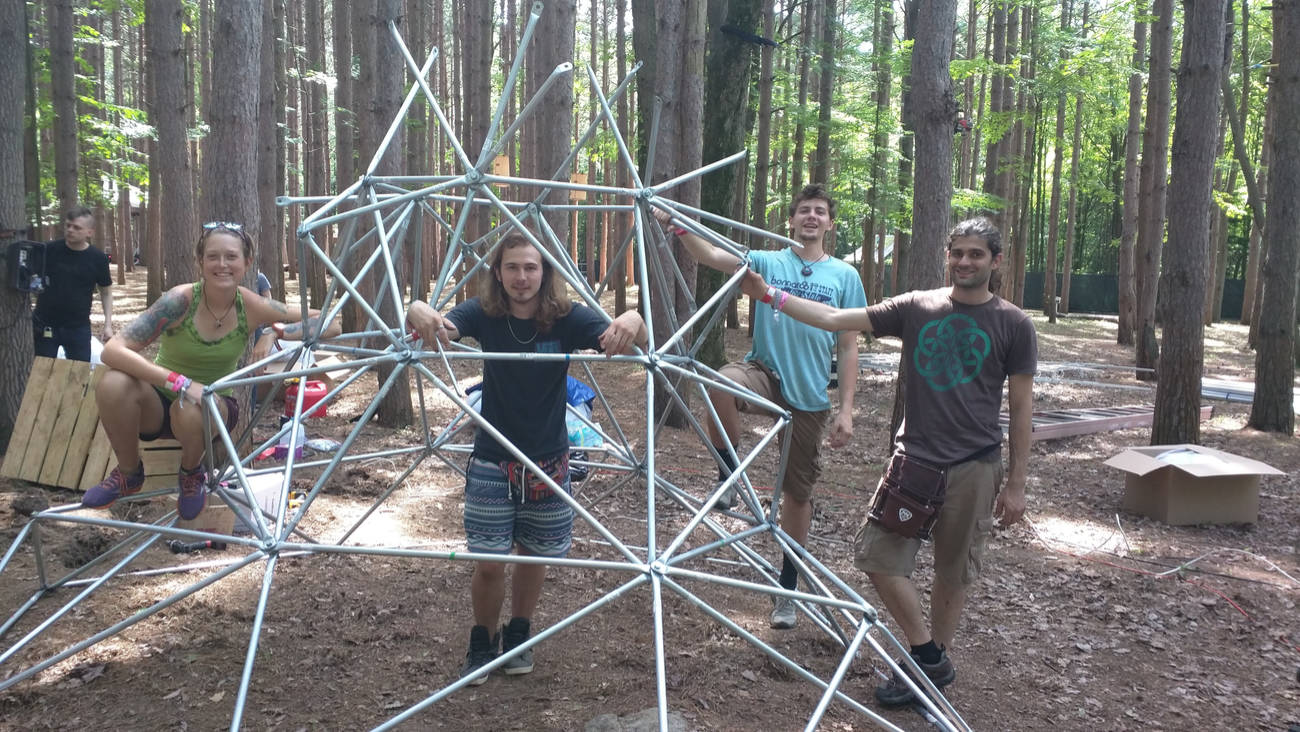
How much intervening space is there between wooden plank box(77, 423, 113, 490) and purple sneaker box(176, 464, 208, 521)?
2458mm

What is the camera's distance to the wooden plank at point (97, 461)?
18.3ft

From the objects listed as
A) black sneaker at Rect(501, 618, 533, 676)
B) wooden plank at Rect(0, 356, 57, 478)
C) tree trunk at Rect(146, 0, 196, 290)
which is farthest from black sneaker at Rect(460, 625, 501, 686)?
tree trunk at Rect(146, 0, 196, 290)

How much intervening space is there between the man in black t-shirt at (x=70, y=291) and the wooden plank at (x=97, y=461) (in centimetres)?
103

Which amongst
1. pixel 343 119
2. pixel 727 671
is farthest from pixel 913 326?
pixel 343 119

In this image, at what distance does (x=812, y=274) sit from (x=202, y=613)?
3.07 m

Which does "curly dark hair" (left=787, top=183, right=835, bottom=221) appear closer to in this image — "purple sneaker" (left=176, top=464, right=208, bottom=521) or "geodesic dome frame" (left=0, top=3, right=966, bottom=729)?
"geodesic dome frame" (left=0, top=3, right=966, bottom=729)

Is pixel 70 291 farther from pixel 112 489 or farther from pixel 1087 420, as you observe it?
pixel 1087 420

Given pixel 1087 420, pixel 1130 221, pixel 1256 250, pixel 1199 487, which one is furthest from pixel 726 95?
pixel 1256 250

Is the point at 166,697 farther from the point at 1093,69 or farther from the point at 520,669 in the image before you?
the point at 1093,69

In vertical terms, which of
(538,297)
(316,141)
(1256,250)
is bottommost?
(538,297)

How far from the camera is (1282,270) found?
8.69 m

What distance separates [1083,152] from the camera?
27266mm

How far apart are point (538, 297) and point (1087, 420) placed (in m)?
7.26

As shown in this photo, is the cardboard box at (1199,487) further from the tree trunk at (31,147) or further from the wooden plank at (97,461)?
the tree trunk at (31,147)
